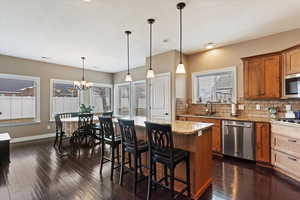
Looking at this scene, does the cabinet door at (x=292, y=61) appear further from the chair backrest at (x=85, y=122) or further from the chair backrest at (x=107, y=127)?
the chair backrest at (x=85, y=122)

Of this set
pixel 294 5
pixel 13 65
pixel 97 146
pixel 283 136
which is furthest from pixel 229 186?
pixel 13 65

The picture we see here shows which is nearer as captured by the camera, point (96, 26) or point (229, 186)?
point (229, 186)

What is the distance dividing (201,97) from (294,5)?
279 cm

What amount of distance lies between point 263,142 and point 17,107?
7251 mm

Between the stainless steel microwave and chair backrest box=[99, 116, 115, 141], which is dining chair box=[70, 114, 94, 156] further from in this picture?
the stainless steel microwave

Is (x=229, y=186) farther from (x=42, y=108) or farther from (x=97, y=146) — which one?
(x=42, y=108)

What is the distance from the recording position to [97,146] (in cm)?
478

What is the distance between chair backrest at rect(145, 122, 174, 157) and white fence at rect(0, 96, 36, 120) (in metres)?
5.48

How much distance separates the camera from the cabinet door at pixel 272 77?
3278 millimetres

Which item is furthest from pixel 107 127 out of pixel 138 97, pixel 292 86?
pixel 138 97

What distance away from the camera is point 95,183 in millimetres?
2574

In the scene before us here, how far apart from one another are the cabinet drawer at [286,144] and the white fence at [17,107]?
714 centimetres

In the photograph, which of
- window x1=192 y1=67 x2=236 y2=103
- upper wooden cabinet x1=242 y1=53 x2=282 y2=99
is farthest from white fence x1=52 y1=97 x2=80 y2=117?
upper wooden cabinet x1=242 y1=53 x2=282 y2=99

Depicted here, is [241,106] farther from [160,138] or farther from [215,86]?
[160,138]
